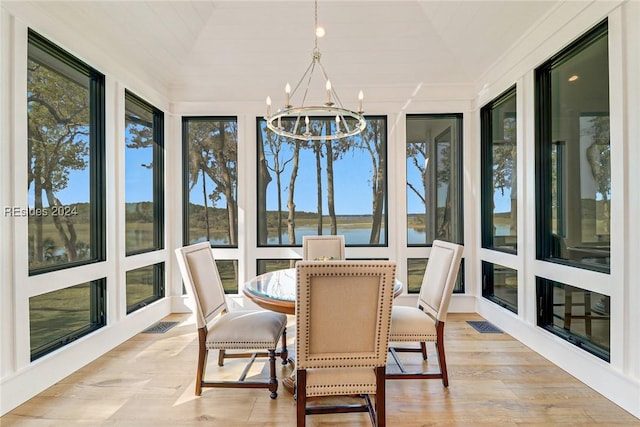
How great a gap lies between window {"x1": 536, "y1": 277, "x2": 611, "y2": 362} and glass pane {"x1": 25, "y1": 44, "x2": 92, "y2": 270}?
3.99 m

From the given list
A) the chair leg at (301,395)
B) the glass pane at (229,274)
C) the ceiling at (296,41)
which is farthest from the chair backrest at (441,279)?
the glass pane at (229,274)

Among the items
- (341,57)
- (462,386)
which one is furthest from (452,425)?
(341,57)

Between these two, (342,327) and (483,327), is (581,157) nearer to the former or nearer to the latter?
(483,327)

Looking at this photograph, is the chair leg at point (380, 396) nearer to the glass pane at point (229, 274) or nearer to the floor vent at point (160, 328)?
the floor vent at point (160, 328)

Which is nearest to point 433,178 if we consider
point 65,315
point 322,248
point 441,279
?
point 322,248

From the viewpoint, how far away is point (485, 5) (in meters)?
2.91

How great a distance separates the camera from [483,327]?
3.52 meters

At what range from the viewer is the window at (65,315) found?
2.37 m

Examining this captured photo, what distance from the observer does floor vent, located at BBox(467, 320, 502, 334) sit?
3398mm

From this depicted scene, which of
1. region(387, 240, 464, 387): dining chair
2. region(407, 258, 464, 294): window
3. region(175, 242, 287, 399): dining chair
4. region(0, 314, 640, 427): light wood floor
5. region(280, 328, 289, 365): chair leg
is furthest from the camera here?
region(407, 258, 464, 294): window

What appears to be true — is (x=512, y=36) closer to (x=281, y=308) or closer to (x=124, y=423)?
(x=281, y=308)

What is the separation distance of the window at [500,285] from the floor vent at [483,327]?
254 millimetres

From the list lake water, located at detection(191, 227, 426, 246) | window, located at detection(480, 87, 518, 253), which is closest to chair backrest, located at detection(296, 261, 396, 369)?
window, located at detection(480, 87, 518, 253)

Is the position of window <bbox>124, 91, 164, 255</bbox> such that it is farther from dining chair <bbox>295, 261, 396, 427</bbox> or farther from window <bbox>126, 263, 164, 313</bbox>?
dining chair <bbox>295, 261, 396, 427</bbox>
